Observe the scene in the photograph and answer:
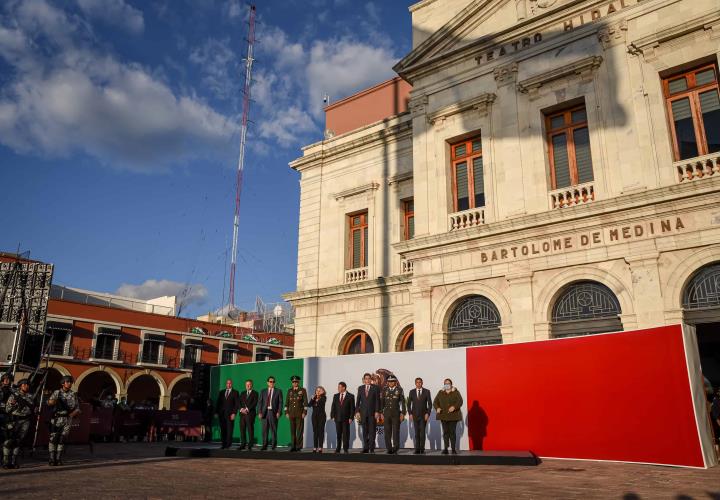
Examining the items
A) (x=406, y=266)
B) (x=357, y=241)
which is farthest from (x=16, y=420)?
(x=357, y=241)

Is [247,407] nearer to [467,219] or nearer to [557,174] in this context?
[467,219]

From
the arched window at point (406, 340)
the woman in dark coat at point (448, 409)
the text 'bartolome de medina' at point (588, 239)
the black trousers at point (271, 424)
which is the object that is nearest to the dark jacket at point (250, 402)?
the black trousers at point (271, 424)

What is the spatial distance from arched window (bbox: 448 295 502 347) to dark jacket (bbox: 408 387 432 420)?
3.74 meters

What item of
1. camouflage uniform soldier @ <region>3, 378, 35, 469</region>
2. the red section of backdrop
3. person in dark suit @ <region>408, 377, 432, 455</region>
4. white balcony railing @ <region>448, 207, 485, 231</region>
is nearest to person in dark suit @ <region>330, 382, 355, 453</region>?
person in dark suit @ <region>408, 377, 432, 455</region>

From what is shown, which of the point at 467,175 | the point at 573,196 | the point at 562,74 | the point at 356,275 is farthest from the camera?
the point at 356,275

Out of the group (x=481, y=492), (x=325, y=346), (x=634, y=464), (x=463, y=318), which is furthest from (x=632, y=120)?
(x=325, y=346)

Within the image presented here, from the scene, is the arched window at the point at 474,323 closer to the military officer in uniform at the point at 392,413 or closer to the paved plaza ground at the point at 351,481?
the military officer in uniform at the point at 392,413

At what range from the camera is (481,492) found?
7.75 meters

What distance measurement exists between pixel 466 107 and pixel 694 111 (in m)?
5.96

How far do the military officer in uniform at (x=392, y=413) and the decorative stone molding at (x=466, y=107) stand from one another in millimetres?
8614

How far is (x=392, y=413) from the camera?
42.7 feet

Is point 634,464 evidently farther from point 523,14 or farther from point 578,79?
point 523,14

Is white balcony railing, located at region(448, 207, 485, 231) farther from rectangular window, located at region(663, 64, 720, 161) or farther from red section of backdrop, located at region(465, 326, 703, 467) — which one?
rectangular window, located at region(663, 64, 720, 161)

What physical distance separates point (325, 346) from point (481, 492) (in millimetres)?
14651
